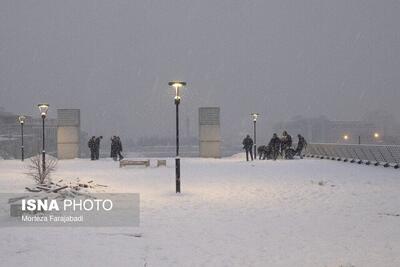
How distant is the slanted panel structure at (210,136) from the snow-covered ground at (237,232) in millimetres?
20500

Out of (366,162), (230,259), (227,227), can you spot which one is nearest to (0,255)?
(230,259)

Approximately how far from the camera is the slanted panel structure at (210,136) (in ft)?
124

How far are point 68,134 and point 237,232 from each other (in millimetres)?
30084

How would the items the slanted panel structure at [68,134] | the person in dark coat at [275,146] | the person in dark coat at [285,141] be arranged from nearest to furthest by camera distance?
the person in dark coat at [285,141], the person in dark coat at [275,146], the slanted panel structure at [68,134]

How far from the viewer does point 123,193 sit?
50.6 ft

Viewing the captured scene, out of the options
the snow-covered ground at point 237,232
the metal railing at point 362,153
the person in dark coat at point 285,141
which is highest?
the person in dark coat at point 285,141

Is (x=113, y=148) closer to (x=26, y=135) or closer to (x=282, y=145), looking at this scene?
(x=282, y=145)

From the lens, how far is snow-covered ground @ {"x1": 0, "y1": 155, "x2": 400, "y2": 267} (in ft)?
26.8

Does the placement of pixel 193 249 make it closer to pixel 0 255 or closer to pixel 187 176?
pixel 0 255

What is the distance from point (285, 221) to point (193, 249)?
3.30 metres

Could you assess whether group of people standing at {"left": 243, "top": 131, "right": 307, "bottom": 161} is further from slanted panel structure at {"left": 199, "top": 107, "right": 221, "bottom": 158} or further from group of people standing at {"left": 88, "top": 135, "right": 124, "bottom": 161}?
group of people standing at {"left": 88, "top": 135, "right": 124, "bottom": 161}

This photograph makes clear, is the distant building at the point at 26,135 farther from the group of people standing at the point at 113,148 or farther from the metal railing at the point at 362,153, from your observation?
the metal railing at the point at 362,153

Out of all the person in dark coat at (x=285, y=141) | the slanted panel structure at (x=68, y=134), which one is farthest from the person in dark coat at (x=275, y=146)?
the slanted panel structure at (x=68, y=134)

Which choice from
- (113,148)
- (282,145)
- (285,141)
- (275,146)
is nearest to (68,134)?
(113,148)
